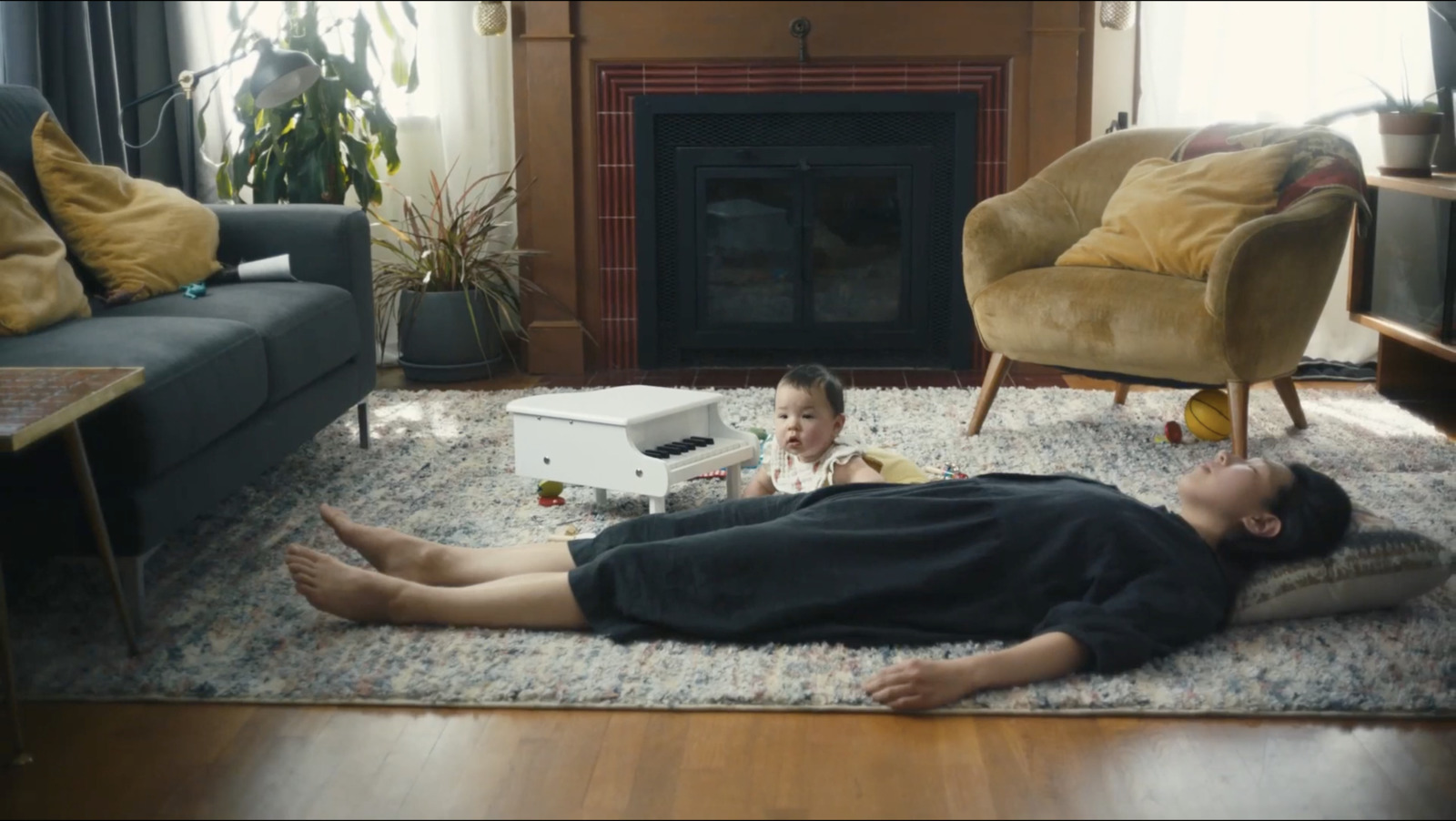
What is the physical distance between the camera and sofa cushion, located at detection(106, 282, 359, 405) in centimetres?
293

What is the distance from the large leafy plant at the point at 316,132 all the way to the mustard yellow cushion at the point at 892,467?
210 centimetres

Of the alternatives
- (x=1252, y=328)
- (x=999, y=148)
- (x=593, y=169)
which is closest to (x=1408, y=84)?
(x=999, y=148)

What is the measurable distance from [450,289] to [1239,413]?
7.67 feet

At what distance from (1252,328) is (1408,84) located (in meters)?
1.69

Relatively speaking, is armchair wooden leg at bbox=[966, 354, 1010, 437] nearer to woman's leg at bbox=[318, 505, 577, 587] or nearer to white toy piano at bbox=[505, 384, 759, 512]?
white toy piano at bbox=[505, 384, 759, 512]

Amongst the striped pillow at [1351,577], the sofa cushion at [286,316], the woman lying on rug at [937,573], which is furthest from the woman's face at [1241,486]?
the sofa cushion at [286,316]

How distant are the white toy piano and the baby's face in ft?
0.73

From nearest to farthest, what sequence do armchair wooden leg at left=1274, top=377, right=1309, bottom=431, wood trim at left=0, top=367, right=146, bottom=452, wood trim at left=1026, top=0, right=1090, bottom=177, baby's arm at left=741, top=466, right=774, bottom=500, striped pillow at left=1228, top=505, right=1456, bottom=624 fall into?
wood trim at left=0, top=367, right=146, bottom=452 < striped pillow at left=1228, top=505, right=1456, bottom=624 < baby's arm at left=741, top=466, right=774, bottom=500 < armchair wooden leg at left=1274, top=377, right=1309, bottom=431 < wood trim at left=1026, top=0, right=1090, bottom=177

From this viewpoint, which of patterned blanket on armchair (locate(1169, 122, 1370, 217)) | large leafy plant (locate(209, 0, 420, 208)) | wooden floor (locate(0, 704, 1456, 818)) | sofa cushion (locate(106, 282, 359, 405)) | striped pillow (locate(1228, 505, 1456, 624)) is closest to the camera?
wooden floor (locate(0, 704, 1456, 818))

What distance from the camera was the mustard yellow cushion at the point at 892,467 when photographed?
2.64 m

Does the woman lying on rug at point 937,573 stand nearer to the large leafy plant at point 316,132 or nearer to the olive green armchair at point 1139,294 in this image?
the olive green armchair at point 1139,294

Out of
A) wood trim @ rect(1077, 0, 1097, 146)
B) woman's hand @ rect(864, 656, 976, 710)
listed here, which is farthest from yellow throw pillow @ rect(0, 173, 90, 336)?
wood trim @ rect(1077, 0, 1097, 146)

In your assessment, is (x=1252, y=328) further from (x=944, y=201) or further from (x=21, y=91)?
(x=21, y=91)

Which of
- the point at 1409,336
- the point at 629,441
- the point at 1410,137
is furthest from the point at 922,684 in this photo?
the point at 1410,137
